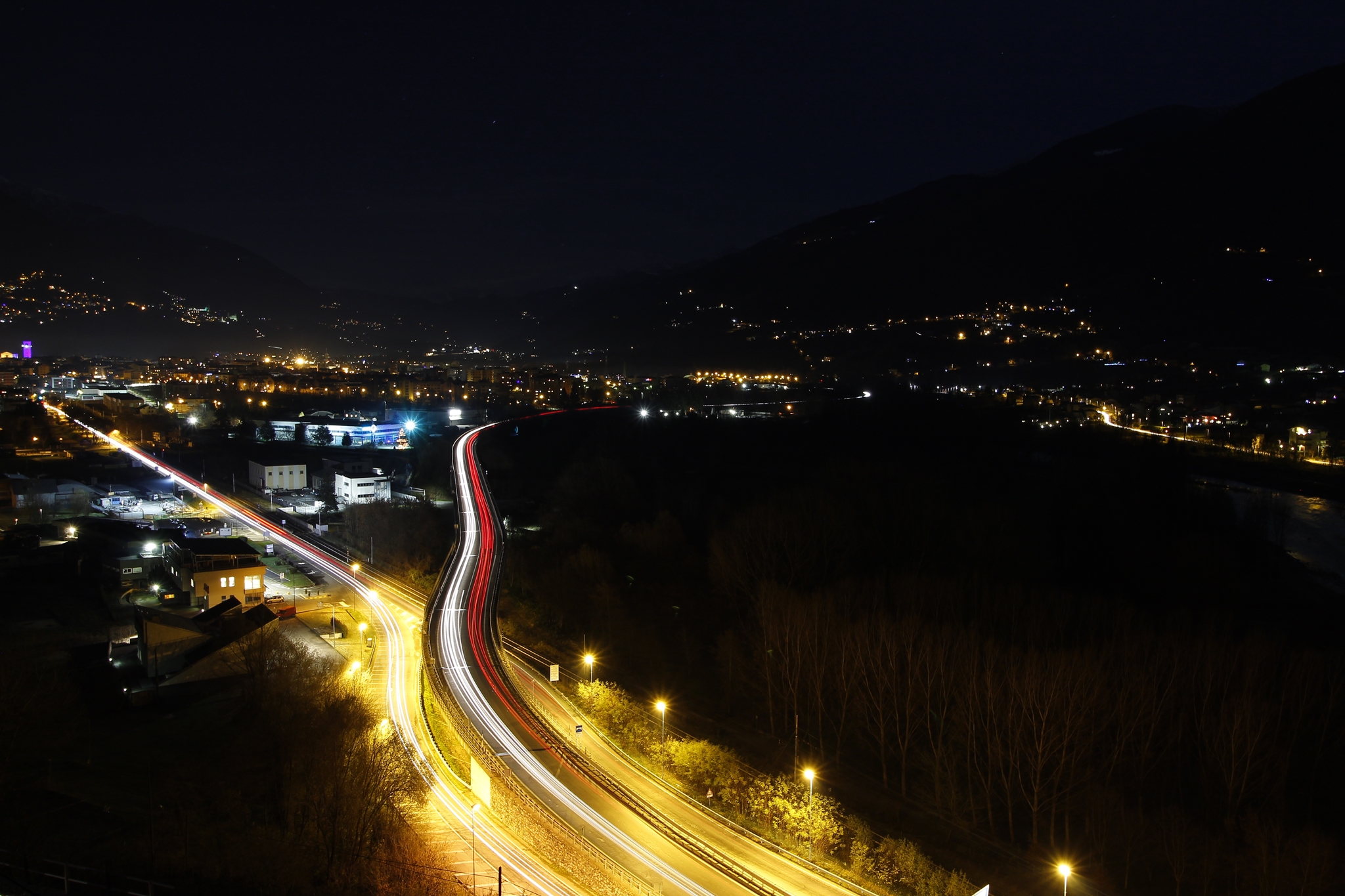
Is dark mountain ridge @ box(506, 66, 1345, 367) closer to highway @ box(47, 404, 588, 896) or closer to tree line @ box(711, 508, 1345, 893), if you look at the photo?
tree line @ box(711, 508, 1345, 893)

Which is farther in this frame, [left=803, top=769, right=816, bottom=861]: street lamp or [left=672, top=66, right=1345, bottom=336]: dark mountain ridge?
[left=672, top=66, right=1345, bottom=336]: dark mountain ridge

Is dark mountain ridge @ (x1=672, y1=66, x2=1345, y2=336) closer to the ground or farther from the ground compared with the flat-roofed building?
farther from the ground

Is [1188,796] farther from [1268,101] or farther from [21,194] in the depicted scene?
[21,194]

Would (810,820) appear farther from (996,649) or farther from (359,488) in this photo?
(359,488)

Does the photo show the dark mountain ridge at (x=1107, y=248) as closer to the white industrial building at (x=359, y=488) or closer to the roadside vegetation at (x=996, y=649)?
the roadside vegetation at (x=996, y=649)

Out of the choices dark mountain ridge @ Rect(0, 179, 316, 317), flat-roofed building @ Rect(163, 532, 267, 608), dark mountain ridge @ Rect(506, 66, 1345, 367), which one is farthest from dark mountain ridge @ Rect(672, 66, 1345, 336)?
dark mountain ridge @ Rect(0, 179, 316, 317)

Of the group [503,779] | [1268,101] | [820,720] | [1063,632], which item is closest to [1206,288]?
[1268,101]

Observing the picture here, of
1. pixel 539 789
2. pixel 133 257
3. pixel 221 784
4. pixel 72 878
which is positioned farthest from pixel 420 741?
pixel 133 257

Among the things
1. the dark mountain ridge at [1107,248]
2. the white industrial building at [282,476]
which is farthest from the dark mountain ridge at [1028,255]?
the white industrial building at [282,476]

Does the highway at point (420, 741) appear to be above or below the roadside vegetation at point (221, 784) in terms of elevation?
below
